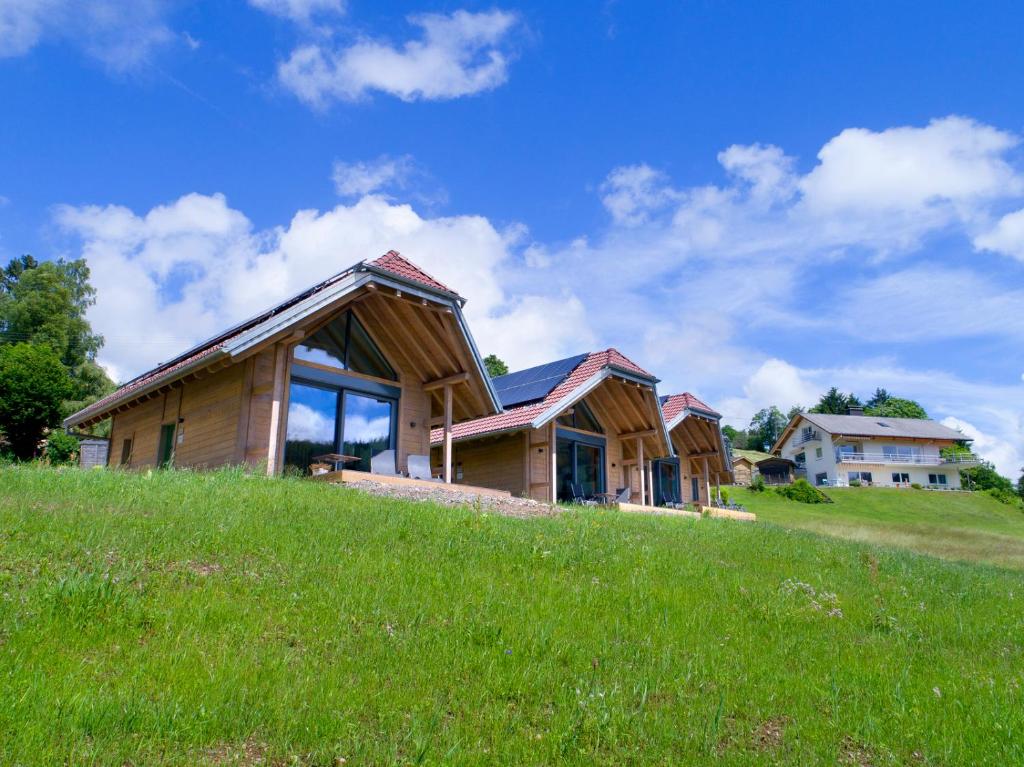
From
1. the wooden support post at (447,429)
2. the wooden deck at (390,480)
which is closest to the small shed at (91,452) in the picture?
the wooden support post at (447,429)

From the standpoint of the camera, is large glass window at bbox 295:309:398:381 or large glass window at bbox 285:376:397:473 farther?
large glass window at bbox 295:309:398:381

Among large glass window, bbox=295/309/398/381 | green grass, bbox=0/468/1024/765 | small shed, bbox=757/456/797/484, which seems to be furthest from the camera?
small shed, bbox=757/456/797/484

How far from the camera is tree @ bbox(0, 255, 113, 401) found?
1810 inches

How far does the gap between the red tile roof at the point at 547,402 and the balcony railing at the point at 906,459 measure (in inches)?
1977

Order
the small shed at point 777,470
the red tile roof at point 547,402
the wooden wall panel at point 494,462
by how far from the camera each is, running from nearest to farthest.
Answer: the red tile roof at point 547,402 → the wooden wall panel at point 494,462 → the small shed at point 777,470

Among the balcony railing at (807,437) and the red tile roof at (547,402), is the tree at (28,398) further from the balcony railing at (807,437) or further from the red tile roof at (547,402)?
the balcony railing at (807,437)

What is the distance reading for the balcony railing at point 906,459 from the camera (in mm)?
65738

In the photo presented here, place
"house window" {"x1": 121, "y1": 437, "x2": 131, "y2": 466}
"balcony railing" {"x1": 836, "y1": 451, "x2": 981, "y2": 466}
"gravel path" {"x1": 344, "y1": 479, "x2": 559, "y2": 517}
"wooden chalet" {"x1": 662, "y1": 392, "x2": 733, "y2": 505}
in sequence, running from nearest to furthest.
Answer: "gravel path" {"x1": 344, "y1": 479, "x2": 559, "y2": 517} → "house window" {"x1": 121, "y1": 437, "x2": 131, "y2": 466} → "wooden chalet" {"x1": 662, "y1": 392, "x2": 733, "y2": 505} → "balcony railing" {"x1": 836, "y1": 451, "x2": 981, "y2": 466}

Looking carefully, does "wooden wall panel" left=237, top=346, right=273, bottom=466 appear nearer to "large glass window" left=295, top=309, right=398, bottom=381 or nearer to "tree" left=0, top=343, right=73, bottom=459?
"large glass window" left=295, top=309, right=398, bottom=381

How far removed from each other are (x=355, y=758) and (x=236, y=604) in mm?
2245

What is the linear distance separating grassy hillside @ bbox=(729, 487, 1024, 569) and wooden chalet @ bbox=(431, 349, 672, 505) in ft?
24.5

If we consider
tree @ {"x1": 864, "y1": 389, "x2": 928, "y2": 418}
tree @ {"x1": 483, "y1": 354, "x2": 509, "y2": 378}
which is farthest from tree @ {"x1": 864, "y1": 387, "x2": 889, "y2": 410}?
tree @ {"x1": 483, "y1": 354, "x2": 509, "y2": 378}

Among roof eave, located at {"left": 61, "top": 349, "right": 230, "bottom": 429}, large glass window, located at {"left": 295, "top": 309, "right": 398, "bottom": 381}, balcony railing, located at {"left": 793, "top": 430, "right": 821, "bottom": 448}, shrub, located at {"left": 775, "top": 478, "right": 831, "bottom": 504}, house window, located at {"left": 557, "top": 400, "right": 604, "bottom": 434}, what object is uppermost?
balcony railing, located at {"left": 793, "top": 430, "right": 821, "bottom": 448}

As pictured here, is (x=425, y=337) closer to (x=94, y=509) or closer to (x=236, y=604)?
(x=94, y=509)
